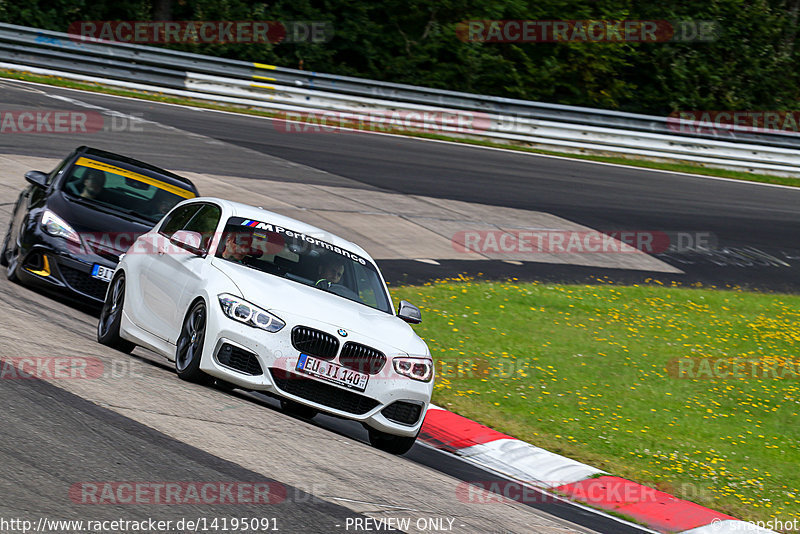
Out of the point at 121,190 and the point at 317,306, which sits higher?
the point at 121,190

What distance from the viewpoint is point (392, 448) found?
8156 mm

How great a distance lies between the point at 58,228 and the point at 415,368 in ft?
16.0

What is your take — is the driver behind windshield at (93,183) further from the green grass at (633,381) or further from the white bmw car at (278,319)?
the green grass at (633,381)

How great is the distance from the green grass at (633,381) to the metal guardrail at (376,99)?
1222cm

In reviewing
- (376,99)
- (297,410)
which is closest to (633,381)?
(297,410)

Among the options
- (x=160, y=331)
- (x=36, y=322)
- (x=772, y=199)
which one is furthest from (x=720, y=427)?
(x=772, y=199)

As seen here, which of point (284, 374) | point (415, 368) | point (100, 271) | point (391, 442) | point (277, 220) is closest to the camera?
point (284, 374)

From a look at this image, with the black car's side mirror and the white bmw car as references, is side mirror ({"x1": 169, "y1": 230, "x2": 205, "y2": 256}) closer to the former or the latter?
the white bmw car

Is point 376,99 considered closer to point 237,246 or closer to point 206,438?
point 237,246

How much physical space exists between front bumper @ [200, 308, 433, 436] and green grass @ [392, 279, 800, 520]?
6.95ft

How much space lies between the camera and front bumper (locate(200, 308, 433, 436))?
7555mm

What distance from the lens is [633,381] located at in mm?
11492

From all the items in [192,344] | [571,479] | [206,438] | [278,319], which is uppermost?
[278,319]

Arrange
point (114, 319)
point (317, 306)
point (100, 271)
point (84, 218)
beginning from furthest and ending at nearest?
point (84, 218) < point (100, 271) < point (114, 319) < point (317, 306)
